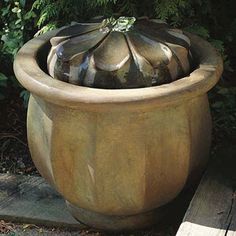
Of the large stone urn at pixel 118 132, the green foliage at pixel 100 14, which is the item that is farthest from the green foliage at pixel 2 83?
the large stone urn at pixel 118 132

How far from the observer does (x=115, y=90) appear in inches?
94.7

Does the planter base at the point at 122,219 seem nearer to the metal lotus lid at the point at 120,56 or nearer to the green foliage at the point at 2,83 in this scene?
the metal lotus lid at the point at 120,56

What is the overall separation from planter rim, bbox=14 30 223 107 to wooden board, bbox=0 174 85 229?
850 mm

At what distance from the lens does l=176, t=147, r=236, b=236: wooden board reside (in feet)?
8.33

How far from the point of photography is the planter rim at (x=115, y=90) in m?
2.35

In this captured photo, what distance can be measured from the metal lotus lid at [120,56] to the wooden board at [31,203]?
84cm

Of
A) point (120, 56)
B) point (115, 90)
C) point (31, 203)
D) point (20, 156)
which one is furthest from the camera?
point (20, 156)

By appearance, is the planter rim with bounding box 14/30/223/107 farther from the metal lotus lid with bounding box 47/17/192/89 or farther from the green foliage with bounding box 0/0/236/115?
the green foliage with bounding box 0/0/236/115

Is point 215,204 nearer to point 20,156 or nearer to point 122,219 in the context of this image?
point 122,219

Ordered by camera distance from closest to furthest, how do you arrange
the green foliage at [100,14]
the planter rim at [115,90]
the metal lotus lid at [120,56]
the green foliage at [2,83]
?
the planter rim at [115,90] < the metal lotus lid at [120,56] < the green foliage at [100,14] < the green foliage at [2,83]

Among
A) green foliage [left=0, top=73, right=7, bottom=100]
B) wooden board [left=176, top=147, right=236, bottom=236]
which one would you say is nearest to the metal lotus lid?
wooden board [left=176, top=147, right=236, bottom=236]

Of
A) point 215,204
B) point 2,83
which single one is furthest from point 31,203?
point 215,204

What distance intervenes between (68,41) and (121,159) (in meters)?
0.62

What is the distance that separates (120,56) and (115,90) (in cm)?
21
